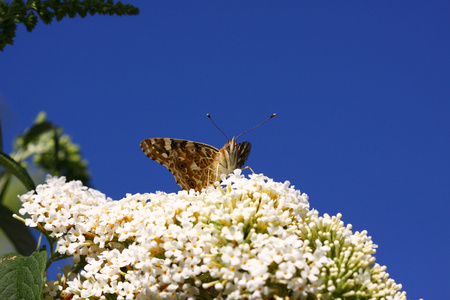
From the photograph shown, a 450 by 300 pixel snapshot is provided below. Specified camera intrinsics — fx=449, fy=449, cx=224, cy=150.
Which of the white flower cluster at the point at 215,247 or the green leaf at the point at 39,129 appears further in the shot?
the green leaf at the point at 39,129

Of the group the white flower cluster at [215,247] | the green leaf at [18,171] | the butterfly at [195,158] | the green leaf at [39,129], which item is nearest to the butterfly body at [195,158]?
the butterfly at [195,158]

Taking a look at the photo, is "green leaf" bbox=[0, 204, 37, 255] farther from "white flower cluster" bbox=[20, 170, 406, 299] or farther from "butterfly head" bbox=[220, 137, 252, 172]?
"butterfly head" bbox=[220, 137, 252, 172]

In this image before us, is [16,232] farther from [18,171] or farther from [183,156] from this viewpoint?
[183,156]

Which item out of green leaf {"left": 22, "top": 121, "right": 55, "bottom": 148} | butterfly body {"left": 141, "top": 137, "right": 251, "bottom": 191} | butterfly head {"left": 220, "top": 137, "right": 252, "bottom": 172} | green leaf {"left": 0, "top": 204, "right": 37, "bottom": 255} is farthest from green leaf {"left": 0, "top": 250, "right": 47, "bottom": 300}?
green leaf {"left": 22, "top": 121, "right": 55, "bottom": 148}

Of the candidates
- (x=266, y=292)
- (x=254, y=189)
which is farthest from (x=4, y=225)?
(x=266, y=292)

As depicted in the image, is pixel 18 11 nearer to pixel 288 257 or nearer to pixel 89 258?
pixel 89 258

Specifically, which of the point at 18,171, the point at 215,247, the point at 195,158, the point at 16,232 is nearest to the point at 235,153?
the point at 195,158

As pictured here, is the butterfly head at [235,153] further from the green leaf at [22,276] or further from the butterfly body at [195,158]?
Answer: the green leaf at [22,276]
